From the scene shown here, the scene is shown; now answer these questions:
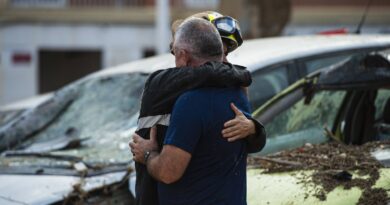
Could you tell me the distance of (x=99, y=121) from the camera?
214 inches

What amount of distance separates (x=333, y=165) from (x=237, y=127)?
942 mm

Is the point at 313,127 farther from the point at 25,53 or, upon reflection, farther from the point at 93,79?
the point at 25,53

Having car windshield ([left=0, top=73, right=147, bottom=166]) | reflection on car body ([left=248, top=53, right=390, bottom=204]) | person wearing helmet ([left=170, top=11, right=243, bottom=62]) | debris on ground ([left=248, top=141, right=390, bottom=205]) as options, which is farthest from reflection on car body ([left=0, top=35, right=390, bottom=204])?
person wearing helmet ([left=170, top=11, right=243, bottom=62])

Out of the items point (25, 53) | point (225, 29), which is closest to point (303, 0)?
point (25, 53)

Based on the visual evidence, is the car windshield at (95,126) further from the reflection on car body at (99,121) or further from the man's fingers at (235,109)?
the man's fingers at (235,109)

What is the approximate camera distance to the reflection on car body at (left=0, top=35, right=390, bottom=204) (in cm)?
426

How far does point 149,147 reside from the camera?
2.89 m

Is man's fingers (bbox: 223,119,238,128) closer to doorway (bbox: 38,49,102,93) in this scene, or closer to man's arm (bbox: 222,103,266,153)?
man's arm (bbox: 222,103,266,153)

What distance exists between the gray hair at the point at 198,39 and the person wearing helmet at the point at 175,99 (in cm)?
5

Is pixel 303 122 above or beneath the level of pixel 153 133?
beneath

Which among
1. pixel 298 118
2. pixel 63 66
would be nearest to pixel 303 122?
pixel 298 118

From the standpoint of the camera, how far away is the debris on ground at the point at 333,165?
10.8ft

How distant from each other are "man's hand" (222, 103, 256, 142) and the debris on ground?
0.56 metres

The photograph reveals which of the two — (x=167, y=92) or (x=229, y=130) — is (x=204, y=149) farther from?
(x=167, y=92)
